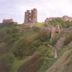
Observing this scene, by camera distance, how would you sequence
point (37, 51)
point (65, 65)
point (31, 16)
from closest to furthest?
point (65, 65), point (37, 51), point (31, 16)

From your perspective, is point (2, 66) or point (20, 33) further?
point (20, 33)

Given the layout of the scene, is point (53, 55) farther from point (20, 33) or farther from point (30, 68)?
point (20, 33)

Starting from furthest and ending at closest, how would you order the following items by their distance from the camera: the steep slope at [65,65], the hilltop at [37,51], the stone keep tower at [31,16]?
1. the stone keep tower at [31,16]
2. the hilltop at [37,51]
3. the steep slope at [65,65]

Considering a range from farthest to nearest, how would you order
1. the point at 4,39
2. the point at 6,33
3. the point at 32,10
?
the point at 32,10 < the point at 6,33 < the point at 4,39

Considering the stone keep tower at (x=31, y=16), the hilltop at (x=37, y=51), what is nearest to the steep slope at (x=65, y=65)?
the hilltop at (x=37, y=51)

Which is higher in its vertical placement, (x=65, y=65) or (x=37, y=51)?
(x=65, y=65)

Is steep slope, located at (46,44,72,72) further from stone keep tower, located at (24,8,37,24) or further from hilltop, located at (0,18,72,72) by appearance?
stone keep tower, located at (24,8,37,24)

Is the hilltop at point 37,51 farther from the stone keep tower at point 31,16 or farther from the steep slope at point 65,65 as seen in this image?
the stone keep tower at point 31,16

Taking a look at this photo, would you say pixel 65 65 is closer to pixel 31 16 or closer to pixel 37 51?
pixel 37 51

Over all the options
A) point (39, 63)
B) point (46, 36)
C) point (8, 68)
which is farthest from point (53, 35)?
point (39, 63)

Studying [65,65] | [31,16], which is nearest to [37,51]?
[65,65]

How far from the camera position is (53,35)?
2349 inches

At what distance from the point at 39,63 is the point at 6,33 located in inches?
1309

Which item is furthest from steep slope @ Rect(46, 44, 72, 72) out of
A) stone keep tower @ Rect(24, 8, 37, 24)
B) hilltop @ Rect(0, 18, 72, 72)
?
stone keep tower @ Rect(24, 8, 37, 24)
